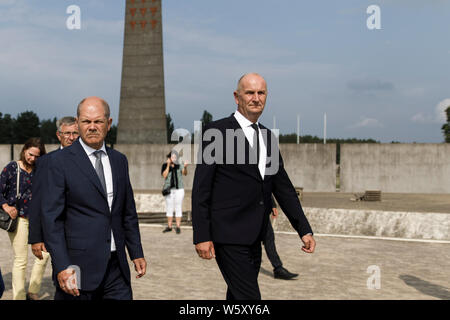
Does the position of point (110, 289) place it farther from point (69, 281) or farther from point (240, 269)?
point (240, 269)

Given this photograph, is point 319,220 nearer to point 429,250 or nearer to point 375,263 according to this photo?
point 429,250

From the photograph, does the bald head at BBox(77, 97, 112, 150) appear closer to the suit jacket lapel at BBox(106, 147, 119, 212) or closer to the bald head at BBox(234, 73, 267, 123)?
the suit jacket lapel at BBox(106, 147, 119, 212)

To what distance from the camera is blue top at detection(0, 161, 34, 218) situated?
6.60 metres

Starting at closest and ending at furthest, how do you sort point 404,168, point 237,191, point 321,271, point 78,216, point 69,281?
1. point 69,281
2. point 78,216
3. point 237,191
4. point 321,271
5. point 404,168

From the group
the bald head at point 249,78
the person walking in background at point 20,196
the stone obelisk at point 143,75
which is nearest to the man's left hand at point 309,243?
the bald head at point 249,78

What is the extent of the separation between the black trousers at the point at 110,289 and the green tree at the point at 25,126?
13180cm

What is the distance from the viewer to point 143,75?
1142 inches

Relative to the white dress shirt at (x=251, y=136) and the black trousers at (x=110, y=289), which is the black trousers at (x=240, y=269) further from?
the black trousers at (x=110, y=289)

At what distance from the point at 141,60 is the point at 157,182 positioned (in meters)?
6.19

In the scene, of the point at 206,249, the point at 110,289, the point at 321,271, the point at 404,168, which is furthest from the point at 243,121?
the point at 404,168

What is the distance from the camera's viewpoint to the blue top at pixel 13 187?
21.7 ft

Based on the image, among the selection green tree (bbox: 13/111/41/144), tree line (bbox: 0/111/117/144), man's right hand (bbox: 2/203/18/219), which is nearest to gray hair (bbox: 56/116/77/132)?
man's right hand (bbox: 2/203/18/219)

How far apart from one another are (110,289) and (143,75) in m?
25.8
